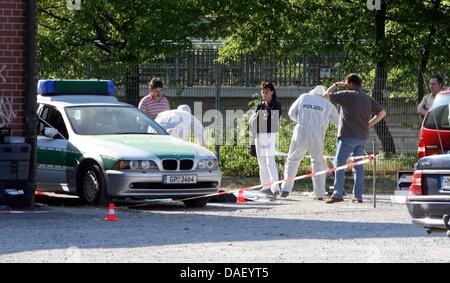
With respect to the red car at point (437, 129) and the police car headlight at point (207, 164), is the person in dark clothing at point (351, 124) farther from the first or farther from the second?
the police car headlight at point (207, 164)

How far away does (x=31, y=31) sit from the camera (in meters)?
16.7

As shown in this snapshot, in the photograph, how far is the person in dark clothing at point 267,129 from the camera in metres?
19.6

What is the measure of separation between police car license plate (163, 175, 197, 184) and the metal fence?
294 inches

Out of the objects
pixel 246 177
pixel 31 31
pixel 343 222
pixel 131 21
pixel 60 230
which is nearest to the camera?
pixel 60 230

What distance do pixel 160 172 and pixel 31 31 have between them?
252 cm

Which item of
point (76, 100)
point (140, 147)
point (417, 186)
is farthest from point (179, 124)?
point (417, 186)

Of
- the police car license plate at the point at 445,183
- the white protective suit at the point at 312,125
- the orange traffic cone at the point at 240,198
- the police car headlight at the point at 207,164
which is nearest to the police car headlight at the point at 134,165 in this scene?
the police car headlight at the point at 207,164

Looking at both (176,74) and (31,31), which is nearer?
(31,31)

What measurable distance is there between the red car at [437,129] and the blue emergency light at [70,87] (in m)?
5.22

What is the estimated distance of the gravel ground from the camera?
11.8 meters

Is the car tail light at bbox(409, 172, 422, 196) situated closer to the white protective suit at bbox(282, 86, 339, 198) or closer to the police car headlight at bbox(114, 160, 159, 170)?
the police car headlight at bbox(114, 160, 159, 170)

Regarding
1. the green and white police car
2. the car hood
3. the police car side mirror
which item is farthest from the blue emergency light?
the car hood
